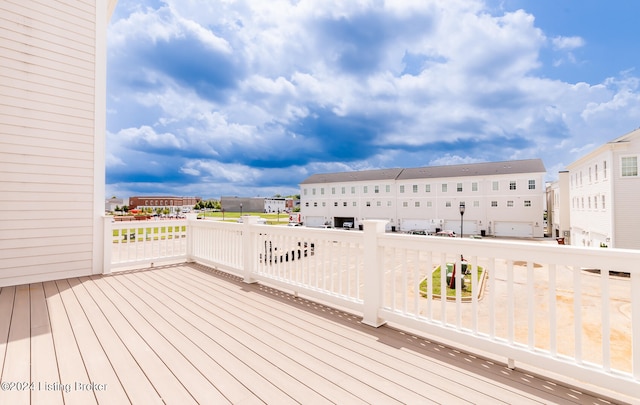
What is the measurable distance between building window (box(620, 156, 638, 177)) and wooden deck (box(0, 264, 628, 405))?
635 inches

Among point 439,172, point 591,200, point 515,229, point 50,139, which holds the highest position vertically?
point 439,172

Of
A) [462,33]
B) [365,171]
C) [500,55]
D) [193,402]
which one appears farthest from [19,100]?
[365,171]

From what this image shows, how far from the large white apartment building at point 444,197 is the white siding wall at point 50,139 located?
72.5 ft

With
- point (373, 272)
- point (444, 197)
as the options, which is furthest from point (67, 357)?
point (444, 197)

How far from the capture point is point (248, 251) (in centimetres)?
404

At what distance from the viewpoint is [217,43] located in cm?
Answer: 1716

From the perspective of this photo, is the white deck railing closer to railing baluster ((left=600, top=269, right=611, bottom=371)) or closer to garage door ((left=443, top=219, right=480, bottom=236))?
railing baluster ((left=600, top=269, right=611, bottom=371))

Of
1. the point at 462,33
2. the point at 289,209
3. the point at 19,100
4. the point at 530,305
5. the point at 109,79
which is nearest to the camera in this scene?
the point at 530,305

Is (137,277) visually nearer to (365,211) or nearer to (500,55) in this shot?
(500,55)

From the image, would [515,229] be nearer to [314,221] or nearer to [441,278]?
[314,221]

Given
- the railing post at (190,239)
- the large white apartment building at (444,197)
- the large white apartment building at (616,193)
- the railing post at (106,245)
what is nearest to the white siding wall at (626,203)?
the large white apartment building at (616,193)

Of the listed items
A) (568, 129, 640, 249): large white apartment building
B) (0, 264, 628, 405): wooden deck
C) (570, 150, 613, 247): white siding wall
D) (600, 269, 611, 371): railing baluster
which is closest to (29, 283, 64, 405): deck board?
(0, 264, 628, 405): wooden deck

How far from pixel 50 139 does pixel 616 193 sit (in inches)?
759

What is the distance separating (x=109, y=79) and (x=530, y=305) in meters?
6.65
